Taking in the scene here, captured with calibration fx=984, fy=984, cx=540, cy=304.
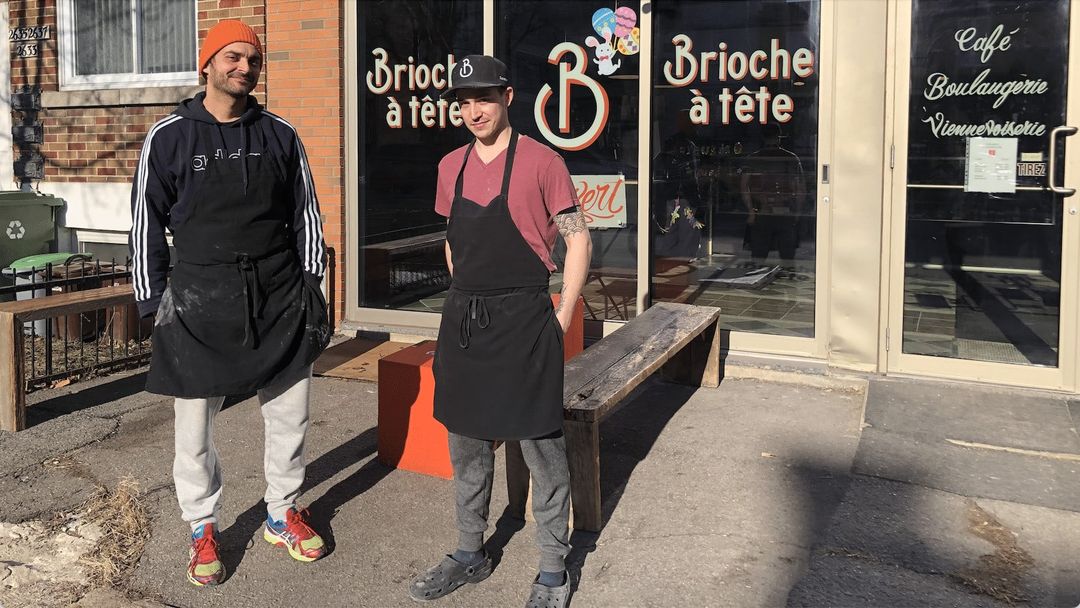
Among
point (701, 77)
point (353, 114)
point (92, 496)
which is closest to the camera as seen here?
point (92, 496)

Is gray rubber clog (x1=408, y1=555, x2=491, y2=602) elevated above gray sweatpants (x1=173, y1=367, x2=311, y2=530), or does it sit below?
below

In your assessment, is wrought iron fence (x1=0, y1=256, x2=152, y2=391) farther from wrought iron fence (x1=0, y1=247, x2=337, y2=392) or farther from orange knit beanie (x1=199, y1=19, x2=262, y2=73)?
orange knit beanie (x1=199, y1=19, x2=262, y2=73)

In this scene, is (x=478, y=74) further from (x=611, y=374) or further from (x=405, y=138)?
(x=405, y=138)

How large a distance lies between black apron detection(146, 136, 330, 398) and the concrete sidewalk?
77 centimetres

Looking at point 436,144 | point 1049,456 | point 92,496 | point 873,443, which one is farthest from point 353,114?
point 1049,456

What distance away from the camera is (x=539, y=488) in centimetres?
349

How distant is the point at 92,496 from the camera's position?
15.0 feet

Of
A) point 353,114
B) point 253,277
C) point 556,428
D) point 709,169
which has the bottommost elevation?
point 556,428

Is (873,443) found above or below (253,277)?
below

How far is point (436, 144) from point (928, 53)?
3.57 metres

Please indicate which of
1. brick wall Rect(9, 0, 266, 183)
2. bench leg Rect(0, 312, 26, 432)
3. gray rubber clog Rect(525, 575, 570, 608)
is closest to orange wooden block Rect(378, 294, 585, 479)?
gray rubber clog Rect(525, 575, 570, 608)

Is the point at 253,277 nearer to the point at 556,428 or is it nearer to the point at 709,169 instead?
the point at 556,428

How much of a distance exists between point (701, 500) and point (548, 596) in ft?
4.25

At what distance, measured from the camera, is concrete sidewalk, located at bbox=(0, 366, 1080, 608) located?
3.68 meters
